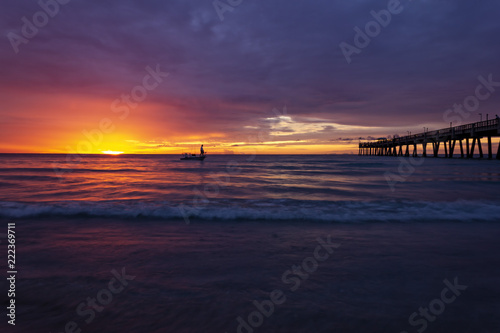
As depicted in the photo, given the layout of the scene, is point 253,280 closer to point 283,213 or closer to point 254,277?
point 254,277

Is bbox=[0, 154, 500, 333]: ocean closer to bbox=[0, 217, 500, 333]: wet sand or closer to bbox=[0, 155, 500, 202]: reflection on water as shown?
bbox=[0, 217, 500, 333]: wet sand

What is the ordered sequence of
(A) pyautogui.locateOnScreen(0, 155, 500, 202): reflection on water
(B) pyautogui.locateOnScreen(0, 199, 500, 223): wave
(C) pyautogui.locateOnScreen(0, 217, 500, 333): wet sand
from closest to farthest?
(C) pyautogui.locateOnScreen(0, 217, 500, 333): wet sand → (B) pyautogui.locateOnScreen(0, 199, 500, 223): wave → (A) pyautogui.locateOnScreen(0, 155, 500, 202): reflection on water

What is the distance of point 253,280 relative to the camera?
371cm

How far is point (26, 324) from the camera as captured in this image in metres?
2.74

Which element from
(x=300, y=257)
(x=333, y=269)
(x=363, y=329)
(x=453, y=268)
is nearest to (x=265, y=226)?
(x=300, y=257)

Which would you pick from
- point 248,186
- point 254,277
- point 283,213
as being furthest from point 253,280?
point 248,186

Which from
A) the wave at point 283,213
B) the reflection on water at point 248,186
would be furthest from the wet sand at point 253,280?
the reflection on water at point 248,186

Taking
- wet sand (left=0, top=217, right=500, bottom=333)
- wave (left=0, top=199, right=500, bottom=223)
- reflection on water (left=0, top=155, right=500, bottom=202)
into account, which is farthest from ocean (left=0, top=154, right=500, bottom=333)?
reflection on water (left=0, top=155, right=500, bottom=202)

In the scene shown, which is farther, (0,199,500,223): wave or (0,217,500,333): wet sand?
(0,199,500,223): wave

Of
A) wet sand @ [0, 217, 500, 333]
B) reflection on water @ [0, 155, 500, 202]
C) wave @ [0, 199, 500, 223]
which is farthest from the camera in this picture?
reflection on water @ [0, 155, 500, 202]

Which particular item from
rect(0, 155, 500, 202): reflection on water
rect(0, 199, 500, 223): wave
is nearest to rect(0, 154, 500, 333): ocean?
rect(0, 199, 500, 223): wave

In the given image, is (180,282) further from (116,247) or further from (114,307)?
(116,247)

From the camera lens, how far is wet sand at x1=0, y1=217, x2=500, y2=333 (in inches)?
A: 110

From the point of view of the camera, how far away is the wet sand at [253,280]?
110 inches
